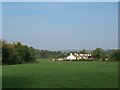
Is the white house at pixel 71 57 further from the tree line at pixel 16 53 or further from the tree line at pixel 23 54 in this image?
the tree line at pixel 16 53

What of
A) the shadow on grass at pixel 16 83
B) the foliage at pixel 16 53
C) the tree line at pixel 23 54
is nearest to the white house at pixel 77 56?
the tree line at pixel 23 54

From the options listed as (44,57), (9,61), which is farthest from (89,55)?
(9,61)

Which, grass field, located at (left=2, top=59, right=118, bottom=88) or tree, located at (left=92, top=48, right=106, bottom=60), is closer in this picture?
grass field, located at (left=2, top=59, right=118, bottom=88)

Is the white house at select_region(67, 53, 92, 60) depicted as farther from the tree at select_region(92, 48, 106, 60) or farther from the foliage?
the foliage

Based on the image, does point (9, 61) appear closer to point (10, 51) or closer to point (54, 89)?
point (10, 51)

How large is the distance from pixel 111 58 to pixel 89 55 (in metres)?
11.2

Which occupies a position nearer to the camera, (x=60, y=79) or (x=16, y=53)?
(x=60, y=79)

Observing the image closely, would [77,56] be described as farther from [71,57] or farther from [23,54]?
[23,54]

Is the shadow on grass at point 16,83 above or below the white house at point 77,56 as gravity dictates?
below

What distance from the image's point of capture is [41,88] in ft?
35.1

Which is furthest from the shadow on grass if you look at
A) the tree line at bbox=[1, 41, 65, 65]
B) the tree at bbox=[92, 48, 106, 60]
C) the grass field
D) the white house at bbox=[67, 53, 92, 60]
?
the white house at bbox=[67, 53, 92, 60]

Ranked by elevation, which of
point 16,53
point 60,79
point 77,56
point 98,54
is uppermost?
point 16,53

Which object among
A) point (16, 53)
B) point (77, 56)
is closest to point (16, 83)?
point (16, 53)

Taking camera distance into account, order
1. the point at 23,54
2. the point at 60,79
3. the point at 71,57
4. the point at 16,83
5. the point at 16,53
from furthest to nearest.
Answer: the point at 71,57
the point at 23,54
the point at 16,53
the point at 60,79
the point at 16,83
